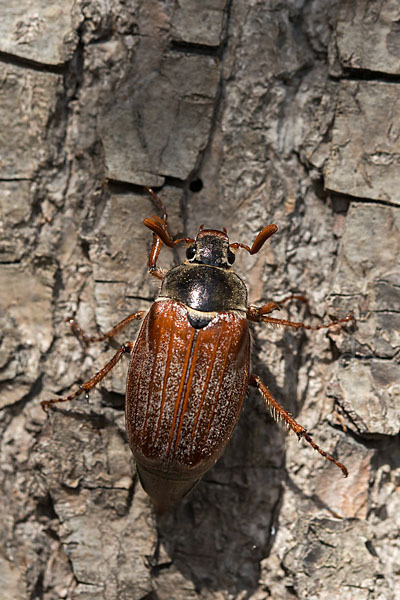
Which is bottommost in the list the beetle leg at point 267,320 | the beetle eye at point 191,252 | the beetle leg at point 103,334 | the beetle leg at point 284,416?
the beetle leg at point 284,416

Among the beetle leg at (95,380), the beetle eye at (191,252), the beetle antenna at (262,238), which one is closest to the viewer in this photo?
the beetle antenna at (262,238)

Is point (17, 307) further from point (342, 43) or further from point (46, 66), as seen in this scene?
point (342, 43)

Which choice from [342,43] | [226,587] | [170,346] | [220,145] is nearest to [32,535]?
[226,587]

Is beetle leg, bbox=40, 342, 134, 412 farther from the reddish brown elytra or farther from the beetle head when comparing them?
the beetle head

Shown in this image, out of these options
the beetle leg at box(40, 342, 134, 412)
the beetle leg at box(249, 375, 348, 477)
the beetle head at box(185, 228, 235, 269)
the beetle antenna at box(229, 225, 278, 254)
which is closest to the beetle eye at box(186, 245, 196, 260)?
the beetle head at box(185, 228, 235, 269)

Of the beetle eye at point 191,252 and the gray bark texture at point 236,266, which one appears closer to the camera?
the gray bark texture at point 236,266

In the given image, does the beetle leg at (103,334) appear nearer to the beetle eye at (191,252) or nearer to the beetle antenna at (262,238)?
the beetle eye at (191,252)

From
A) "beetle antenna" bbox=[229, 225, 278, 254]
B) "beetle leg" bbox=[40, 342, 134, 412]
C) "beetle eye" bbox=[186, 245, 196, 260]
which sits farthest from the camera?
"beetle eye" bbox=[186, 245, 196, 260]

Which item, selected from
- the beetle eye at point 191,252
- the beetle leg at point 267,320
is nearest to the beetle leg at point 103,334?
the beetle eye at point 191,252
